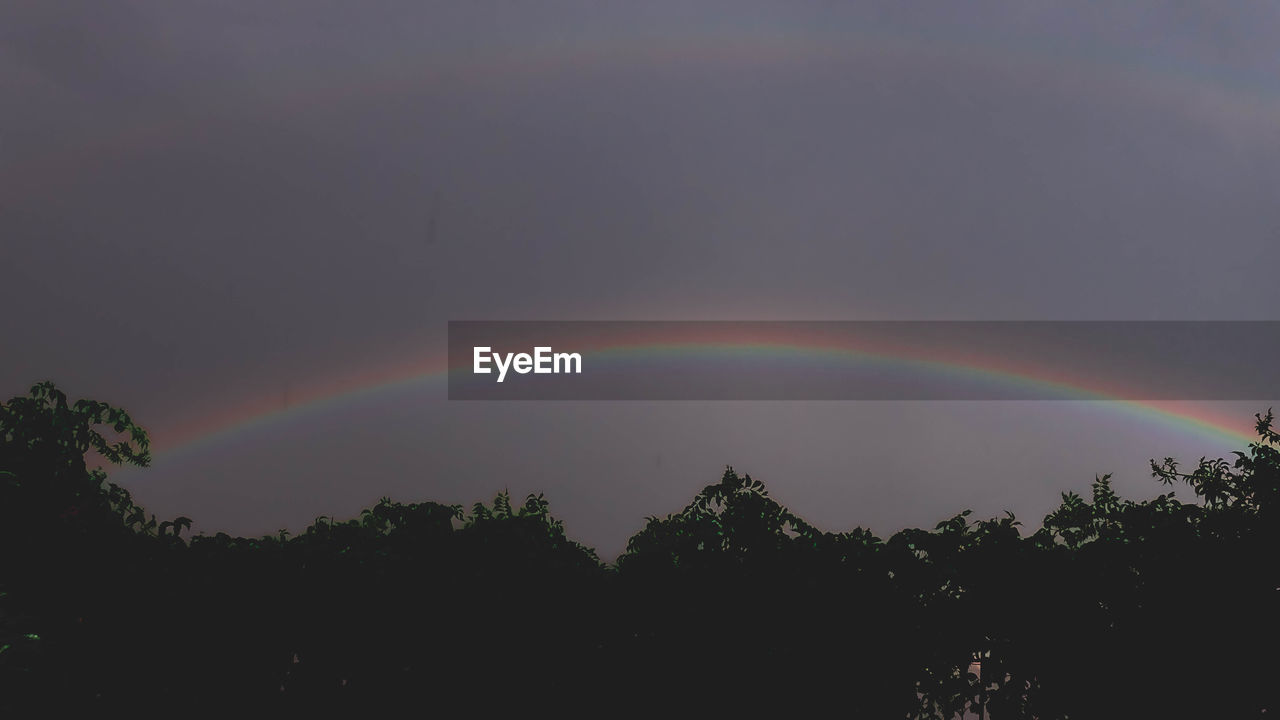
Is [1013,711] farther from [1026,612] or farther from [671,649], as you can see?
[671,649]

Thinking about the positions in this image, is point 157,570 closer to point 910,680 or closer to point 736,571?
point 736,571

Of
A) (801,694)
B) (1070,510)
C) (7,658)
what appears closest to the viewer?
(7,658)

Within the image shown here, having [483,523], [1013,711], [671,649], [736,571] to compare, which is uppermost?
[483,523]

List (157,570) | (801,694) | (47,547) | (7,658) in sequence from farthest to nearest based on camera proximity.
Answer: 1. (801,694)
2. (157,570)
3. (47,547)
4. (7,658)

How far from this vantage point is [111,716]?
26.9ft

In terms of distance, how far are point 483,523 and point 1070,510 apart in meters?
6.80

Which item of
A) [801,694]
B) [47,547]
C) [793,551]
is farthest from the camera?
[793,551]

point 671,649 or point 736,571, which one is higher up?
point 736,571

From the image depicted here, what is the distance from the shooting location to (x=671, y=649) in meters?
9.70

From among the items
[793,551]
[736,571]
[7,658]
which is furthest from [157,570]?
[793,551]

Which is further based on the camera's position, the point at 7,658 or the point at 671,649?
the point at 671,649

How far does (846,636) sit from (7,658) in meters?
7.06

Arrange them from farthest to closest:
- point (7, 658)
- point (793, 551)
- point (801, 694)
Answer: point (793, 551)
point (801, 694)
point (7, 658)

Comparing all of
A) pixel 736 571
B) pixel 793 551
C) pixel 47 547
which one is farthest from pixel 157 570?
pixel 793 551
